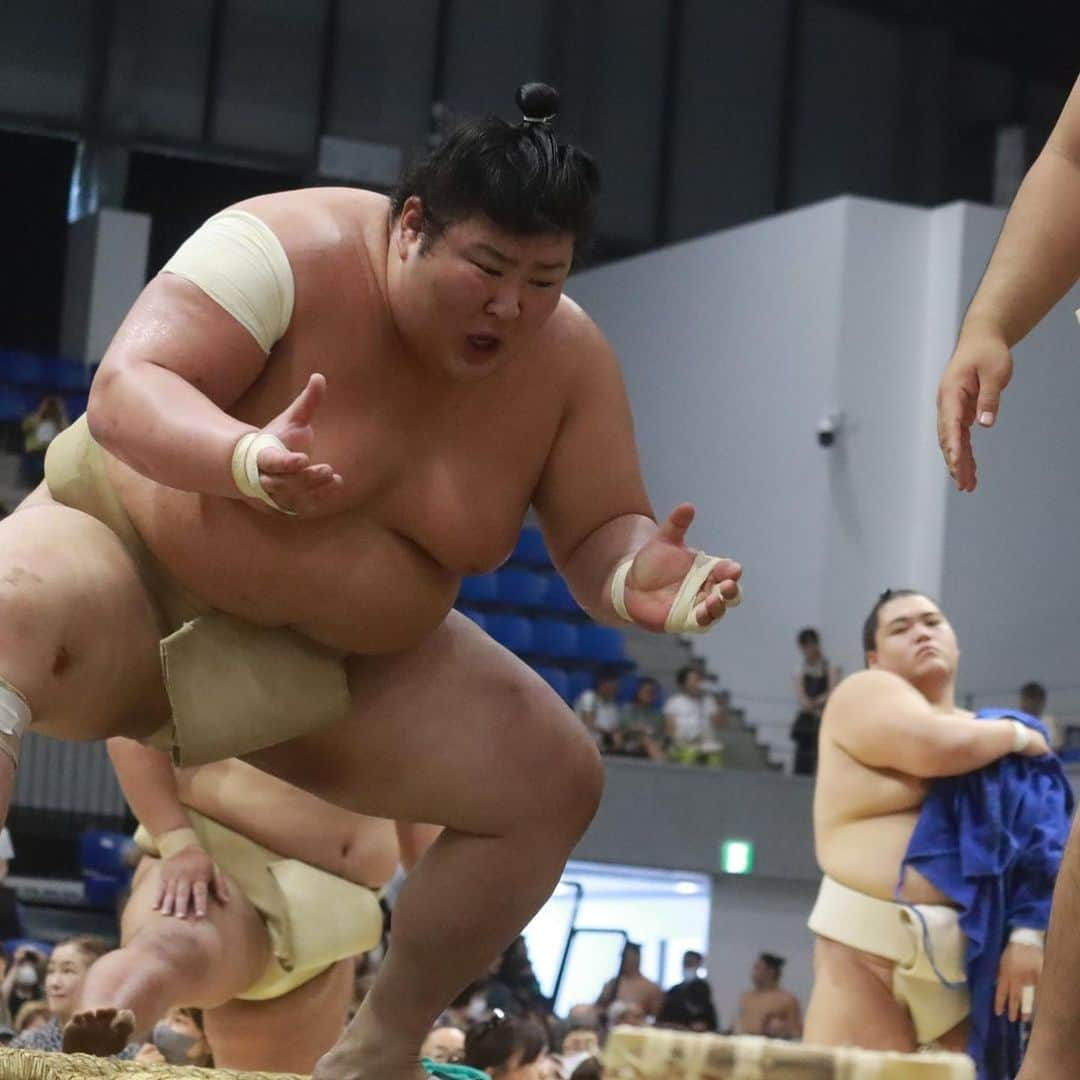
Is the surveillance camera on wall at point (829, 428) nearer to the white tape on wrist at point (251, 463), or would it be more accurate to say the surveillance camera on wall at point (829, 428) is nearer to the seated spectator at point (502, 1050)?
the seated spectator at point (502, 1050)

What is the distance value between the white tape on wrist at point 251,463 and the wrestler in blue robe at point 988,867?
78.4 inches

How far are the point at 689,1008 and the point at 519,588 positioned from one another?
405cm

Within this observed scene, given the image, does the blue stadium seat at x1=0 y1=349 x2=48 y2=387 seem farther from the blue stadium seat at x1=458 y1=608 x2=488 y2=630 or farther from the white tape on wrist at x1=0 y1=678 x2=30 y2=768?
the white tape on wrist at x1=0 y1=678 x2=30 y2=768

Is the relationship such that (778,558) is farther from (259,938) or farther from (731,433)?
(259,938)

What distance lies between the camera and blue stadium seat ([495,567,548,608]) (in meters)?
10.3

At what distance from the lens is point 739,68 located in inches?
492

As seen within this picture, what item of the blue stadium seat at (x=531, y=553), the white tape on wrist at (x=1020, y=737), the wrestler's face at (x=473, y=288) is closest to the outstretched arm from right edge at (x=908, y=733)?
the white tape on wrist at (x=1020, y=737)

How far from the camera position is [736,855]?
902 centimetres

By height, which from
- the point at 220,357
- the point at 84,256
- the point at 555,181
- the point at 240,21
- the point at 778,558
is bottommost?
the point at 220,357

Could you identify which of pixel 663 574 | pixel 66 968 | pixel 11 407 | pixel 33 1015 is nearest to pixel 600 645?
pixel 11 407

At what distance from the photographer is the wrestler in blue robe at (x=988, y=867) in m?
3.22

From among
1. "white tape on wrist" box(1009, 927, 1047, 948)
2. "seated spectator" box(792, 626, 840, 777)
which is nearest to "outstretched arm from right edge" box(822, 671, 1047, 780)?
"white tape on wrist" box(1009, 927, 1047, 948)

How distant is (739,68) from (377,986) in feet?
36.9

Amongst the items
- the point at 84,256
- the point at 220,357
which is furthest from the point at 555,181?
the point at 84,256
